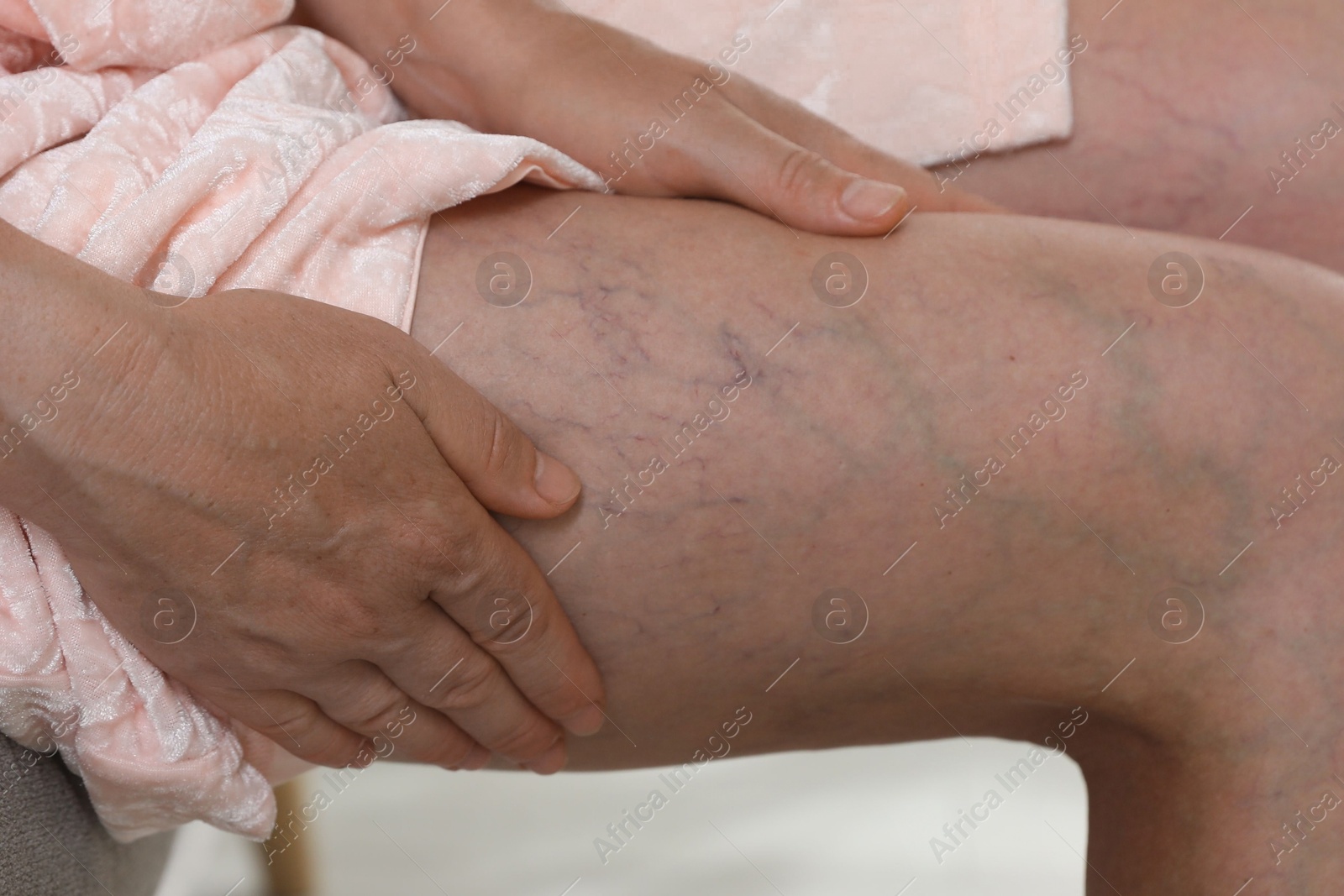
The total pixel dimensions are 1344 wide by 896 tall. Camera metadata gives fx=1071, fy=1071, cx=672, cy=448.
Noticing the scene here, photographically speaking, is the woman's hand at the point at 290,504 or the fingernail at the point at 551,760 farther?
the fingernail at the point at 551,760

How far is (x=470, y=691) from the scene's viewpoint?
80 cm

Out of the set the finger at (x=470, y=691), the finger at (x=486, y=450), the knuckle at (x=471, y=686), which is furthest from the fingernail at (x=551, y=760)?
the finger at (x=486, y=450)

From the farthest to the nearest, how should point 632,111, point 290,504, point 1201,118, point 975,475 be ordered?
point 1201,118 → point 632,111 → point 975,475 → point 290,504

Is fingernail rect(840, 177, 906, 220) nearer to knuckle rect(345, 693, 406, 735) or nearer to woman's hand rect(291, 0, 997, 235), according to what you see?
woman's hand rect(291, 0, 997, 235)

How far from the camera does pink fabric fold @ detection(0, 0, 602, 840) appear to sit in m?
0.71

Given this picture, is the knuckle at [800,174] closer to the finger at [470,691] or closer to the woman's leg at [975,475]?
the woman's leg at [975,475]

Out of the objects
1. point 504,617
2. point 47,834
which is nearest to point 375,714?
point 504,617

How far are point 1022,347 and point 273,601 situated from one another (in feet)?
1.80

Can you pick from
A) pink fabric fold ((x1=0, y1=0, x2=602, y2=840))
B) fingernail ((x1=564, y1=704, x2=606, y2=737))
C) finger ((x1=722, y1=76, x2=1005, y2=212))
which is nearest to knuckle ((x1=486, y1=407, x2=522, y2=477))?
pink fabric fold ((x1=0, y1=0, x2=602, y2=840))

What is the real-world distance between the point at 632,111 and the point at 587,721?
1.66ft

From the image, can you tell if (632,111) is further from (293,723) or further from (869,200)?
(293,723)

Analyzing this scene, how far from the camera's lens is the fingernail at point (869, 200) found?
82 centimetres

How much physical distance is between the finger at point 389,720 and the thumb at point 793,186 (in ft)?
1.53

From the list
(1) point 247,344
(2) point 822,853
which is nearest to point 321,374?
(1) point 247,344
